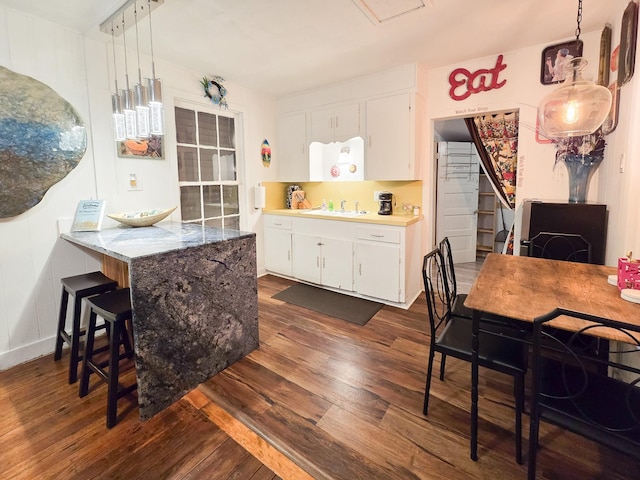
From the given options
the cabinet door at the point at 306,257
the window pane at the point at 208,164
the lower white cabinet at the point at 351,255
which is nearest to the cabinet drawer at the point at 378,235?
the lower white cabinet at the point at 351,255

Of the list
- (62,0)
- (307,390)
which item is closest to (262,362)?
(307,390)

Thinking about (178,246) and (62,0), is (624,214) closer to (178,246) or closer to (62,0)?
(178,246)

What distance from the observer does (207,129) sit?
351cm

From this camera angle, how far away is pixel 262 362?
7.67ft

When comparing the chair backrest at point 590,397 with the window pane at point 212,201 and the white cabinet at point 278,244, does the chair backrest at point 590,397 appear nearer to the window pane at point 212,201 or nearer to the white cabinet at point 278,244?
the white cabinet at point 278,244

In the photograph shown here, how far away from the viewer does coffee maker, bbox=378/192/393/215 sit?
358 centimetres

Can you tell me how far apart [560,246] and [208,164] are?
131 inches

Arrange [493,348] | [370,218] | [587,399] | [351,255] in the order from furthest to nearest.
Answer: [351,255] < [370,218] < [493,348] < [587,399]

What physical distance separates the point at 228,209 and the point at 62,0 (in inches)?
87.4

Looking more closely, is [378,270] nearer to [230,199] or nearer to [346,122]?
[346,122]

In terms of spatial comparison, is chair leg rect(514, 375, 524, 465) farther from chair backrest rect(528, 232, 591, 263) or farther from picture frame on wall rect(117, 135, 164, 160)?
picture frame on wall rect(117, 135, 164, 160)

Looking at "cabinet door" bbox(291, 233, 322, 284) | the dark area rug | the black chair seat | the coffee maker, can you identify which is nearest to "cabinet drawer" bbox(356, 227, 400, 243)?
the coffee maker

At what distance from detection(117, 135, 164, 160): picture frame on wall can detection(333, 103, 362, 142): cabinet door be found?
5.98 feet

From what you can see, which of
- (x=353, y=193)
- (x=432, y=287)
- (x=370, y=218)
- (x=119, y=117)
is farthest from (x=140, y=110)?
(x=353, y=193)
